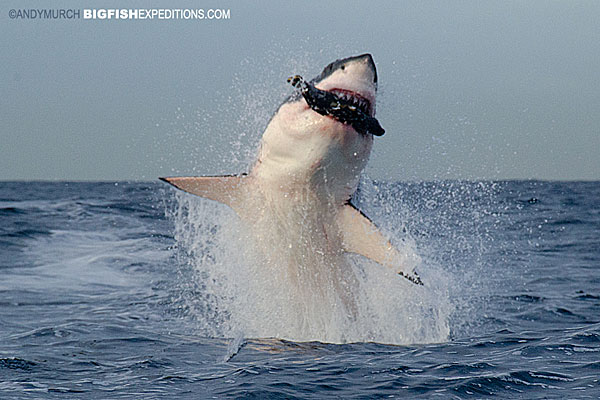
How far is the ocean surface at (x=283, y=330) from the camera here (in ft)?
21.4

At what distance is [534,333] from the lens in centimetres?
925

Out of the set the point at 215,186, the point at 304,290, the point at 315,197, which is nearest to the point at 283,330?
the point at 304,290

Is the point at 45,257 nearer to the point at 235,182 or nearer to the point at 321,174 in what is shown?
the point at 235,182

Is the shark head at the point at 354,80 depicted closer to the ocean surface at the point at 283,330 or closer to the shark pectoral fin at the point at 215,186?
the ocean surface at the point at 283,330

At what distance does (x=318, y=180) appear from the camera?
7.89m

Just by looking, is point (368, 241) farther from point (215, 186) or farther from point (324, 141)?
point (215, 186)

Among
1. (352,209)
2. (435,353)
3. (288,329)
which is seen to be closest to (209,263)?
(288,329)

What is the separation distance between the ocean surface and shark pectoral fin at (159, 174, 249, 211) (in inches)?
27.8

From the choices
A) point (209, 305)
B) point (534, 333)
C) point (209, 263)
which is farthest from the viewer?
point (209, 305)

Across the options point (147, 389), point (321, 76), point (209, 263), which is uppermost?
point (321, 76)

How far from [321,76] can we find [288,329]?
332 centimetres

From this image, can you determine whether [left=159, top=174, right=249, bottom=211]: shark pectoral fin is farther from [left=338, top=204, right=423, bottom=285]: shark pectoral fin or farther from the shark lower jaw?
the shark lower jaw

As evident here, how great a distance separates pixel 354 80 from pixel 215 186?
2.53 m

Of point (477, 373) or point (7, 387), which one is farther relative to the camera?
point (477, 373)
